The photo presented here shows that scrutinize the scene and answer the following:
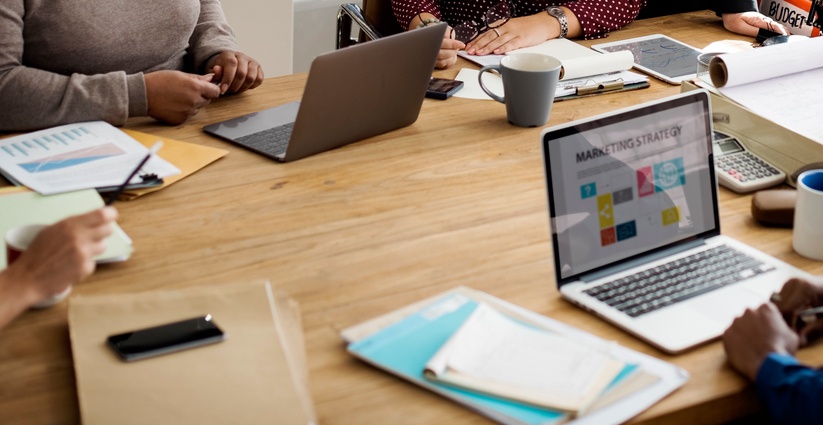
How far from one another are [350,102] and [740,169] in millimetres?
699

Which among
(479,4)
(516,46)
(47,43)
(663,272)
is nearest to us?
(663,272)

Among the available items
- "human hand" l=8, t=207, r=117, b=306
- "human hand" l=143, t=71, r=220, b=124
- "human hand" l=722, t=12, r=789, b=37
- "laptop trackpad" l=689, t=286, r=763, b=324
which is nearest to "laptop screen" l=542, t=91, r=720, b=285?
"laptop trackpad" l=689, t=286, r=763, b=324

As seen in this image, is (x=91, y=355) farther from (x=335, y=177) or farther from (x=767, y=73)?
(x=767, y=73)

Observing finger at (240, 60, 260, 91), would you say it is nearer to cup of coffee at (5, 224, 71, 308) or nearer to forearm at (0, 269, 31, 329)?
cup of coffee at (5, 224, 71, 308)

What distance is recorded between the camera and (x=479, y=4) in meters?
2.49

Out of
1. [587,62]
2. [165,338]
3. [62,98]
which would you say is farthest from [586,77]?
[165,338]

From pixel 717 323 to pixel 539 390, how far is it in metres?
0.31

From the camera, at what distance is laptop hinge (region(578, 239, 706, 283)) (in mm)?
1249

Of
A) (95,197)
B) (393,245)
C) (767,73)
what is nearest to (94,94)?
(95,197)

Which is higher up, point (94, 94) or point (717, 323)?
point (94, 94)

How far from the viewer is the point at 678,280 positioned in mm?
1258

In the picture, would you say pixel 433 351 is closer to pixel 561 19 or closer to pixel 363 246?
pixel 363 246

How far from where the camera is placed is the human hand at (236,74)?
1.86 meters

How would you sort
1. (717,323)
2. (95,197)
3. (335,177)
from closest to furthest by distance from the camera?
(717,323), (95,197), (335,177)
